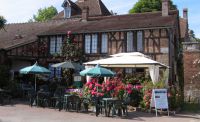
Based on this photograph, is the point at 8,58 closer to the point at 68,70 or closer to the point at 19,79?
the point at 19,79

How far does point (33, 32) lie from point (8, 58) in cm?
627

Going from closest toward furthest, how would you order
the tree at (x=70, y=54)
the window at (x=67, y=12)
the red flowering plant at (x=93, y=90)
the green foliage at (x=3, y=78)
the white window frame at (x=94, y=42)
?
1. the red flowering plant at (x=93, y=90)
2. the green foliage at (x=3, y=78)
3. the tree at (x=70, y=54)
4. the white window frame at (x=94, y=42)
5. the window at (x=67, y=12)

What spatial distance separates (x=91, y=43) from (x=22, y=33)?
9026mm

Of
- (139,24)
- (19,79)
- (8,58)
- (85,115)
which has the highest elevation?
(139,24)

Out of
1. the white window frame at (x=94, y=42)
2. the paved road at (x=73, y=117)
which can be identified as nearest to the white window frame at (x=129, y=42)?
the white window frame at (x=94, y=42)

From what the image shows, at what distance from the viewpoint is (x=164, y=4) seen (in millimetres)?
26734

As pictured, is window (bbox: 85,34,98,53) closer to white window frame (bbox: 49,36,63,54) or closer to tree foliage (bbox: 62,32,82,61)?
tree foliage (bbox: 62,32,82,61)

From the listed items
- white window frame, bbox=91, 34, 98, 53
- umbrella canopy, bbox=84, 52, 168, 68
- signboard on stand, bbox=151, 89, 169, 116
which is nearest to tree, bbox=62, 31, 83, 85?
white window frame, bbox=91, 34, 98, 53

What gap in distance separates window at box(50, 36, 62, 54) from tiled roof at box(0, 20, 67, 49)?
1.66 m

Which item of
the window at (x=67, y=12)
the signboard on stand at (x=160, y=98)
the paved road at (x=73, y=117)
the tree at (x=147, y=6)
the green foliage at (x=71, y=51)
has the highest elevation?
the tree at (x=147, y=6)

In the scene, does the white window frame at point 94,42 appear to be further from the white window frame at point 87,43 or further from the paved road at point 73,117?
the paved road at point 73,117

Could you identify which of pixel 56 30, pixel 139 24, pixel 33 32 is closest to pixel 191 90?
pixel 139 24

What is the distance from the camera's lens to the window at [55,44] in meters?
26.5

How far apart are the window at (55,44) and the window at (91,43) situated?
2409mm
